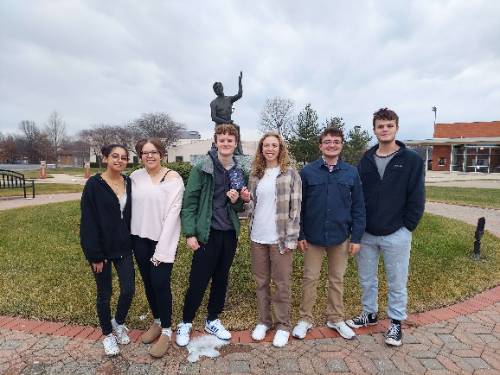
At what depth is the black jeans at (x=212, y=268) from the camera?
9.58 ft

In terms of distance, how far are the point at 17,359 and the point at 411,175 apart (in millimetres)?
3439

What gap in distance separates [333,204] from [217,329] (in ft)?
4.88

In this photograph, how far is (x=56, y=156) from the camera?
64.2 metres

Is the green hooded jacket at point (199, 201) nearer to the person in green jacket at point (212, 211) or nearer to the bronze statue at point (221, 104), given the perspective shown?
the person in green jacket at point (212, 211)

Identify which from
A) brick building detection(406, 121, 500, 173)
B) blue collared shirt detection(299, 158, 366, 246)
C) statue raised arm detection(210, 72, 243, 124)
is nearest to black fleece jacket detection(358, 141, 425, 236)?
blue collared shirt detection(299, 158, 366, 246)

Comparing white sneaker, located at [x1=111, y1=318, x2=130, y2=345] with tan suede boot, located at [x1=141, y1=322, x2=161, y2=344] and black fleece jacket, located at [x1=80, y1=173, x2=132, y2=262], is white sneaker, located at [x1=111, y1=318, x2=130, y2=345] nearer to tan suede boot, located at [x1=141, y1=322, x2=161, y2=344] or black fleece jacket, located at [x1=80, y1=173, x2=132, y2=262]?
tan suede boot, located at [x1=141, y1=322, x2=161, y2=344]

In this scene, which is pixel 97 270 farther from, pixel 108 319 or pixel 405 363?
pixel 405 363

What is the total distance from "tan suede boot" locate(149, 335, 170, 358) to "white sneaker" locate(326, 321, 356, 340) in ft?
4.78

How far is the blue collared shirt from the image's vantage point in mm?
3014

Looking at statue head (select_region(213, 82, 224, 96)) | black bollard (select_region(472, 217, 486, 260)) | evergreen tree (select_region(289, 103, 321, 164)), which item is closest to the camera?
black bollard (select_region(472, 217, 486, 260))

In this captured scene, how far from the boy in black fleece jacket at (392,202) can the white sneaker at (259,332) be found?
1.03 metres

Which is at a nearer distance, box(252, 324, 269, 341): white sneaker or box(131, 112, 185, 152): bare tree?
box(252, 324, 269, 341): white sneaker

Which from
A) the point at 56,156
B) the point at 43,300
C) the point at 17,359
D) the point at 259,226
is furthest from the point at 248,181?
the point at 56,156

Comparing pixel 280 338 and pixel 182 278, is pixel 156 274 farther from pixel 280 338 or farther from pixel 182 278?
pixel 182 278
